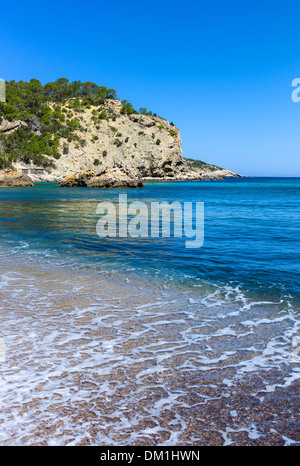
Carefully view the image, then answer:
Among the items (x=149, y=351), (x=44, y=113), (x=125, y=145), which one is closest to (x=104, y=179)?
(x=125, y=145)

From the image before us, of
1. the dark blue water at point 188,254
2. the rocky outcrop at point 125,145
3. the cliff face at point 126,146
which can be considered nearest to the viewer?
the dark blue water at point 188,254

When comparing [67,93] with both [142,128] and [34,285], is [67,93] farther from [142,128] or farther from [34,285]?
[34,285]

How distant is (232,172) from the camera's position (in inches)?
7677

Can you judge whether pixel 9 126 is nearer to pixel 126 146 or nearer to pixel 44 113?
pixel 44 113

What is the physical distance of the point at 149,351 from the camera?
4.07 meters

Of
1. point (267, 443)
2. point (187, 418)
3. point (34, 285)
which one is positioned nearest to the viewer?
point (267, 443)

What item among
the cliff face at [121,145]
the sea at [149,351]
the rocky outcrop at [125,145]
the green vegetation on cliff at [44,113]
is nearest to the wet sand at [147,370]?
the sea at [149,351]

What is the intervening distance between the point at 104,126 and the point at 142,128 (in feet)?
40.5

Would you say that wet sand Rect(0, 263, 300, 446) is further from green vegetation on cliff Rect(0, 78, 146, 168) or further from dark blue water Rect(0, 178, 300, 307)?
green vegetation on cliff Rect(0, 78, 146, 168)

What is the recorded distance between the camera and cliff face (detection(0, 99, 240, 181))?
275 feet

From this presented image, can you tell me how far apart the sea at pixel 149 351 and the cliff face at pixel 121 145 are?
74028mm

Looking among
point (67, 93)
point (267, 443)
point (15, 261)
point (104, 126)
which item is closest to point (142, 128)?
point (104, 126)

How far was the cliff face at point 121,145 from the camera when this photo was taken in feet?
275

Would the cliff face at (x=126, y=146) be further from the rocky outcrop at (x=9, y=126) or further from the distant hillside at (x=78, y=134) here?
the rocky outcrop at (x=9, y=126)
